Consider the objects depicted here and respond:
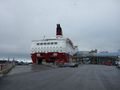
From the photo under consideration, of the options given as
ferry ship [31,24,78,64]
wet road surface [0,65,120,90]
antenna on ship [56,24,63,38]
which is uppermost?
antenna on ship [56,24,63,38]

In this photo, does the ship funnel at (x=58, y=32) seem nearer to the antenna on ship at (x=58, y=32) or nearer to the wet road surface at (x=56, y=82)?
the antenna on ship at (x=58, y=32)

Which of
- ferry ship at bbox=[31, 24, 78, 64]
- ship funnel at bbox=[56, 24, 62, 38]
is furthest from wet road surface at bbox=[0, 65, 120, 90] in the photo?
ship funnel at bbox=[56, 24, 62, 38]

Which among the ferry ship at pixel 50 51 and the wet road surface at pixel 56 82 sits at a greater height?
the ferry ship at pixel 50 51

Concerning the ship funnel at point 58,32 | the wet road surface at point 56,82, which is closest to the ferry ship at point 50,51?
the ship funnel at point 58,32

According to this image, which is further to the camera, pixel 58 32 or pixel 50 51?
pixel 58 32

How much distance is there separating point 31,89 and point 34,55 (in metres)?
65.0

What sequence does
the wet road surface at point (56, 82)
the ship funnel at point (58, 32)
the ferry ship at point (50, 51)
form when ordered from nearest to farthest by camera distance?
the wet road surface at point (56, 82), the ferry ship at point (50, 51), the ship funnel at point (58, 32)

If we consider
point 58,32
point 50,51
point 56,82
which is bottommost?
point 56,82

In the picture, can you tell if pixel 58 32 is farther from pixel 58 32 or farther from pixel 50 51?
pixel 50 51

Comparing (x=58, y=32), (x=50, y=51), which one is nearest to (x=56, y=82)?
(x=50, y=51)

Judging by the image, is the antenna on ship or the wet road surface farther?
the antenna on ship

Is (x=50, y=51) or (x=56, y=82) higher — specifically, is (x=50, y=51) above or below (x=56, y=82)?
above

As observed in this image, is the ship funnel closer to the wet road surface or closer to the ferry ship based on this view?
the ferry ship

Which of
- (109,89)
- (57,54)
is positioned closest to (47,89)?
(109,89)
